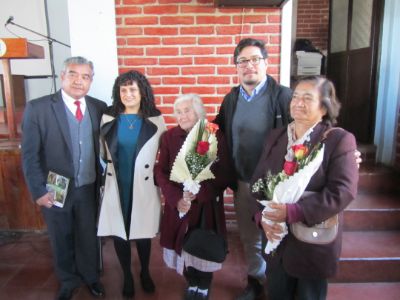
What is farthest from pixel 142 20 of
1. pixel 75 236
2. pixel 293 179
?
pixel 293 179

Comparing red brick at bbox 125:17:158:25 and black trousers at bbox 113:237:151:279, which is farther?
red brick at bbox 125:17:158:25

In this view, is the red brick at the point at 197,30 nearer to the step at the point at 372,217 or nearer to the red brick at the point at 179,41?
the red brick at the point at 179,41

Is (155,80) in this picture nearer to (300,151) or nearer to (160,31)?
(160,31)

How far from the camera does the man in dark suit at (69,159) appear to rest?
211 centimetres

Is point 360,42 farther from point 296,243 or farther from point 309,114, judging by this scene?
point 296,243

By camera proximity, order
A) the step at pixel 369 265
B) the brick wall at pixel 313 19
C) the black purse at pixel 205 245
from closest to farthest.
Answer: the black purse at pixel 205 245
the step at pixel 369 265
the brick wall at pixel 313 19

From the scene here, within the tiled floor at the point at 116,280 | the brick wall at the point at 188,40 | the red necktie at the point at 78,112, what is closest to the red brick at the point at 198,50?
the brick wall at the point at 188,40

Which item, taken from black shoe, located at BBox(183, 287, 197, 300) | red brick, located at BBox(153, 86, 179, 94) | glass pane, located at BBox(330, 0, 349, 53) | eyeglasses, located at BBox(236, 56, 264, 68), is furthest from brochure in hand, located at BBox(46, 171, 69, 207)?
glass pane, located at BBox(330, 0, 349, 53)

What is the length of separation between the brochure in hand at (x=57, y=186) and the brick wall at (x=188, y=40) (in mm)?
1198

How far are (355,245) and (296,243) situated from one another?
139cm

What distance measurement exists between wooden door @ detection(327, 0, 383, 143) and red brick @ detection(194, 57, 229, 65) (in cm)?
178

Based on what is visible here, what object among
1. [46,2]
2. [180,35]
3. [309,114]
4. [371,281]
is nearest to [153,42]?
[180,35]

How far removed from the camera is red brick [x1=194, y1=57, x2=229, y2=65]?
291 cm

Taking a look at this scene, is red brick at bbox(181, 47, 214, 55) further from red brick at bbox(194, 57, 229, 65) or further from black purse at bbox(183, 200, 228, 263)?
black purse at bbox(183, 200, 228, 263)
